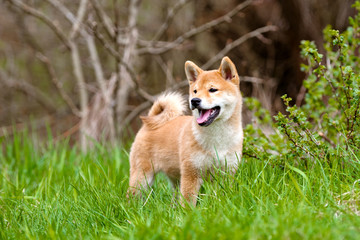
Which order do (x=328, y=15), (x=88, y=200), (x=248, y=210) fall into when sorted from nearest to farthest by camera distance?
(x=248, y=210)
(x=88, y=200)
(x=328, y=15)

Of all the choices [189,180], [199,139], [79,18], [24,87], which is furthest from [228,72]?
[24,87]

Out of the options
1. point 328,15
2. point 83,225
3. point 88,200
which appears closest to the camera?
point 83,225

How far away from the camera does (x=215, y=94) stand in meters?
3.38

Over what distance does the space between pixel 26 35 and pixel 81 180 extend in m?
5.60

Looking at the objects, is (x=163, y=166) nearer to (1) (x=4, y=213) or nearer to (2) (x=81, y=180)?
(2) (x=81, y=180)

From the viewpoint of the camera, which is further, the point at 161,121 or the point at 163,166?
the point at 161,121

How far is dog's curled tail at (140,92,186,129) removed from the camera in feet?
13.1

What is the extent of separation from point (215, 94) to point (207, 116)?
185mm

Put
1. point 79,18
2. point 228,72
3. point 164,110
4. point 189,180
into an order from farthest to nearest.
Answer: point 79,18 → point 164,110 → point 228,72 → point 189,180

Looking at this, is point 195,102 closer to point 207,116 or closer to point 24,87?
point 207,116

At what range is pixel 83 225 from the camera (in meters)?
3.06

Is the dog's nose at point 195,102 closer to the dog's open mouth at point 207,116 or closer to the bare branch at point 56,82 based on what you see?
the dog's open mouth at point 207,116

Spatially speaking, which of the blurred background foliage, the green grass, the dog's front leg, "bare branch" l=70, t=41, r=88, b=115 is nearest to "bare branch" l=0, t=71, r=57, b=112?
the blurred background foliage

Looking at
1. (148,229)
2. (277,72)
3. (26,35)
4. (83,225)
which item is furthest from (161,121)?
(26,35)
